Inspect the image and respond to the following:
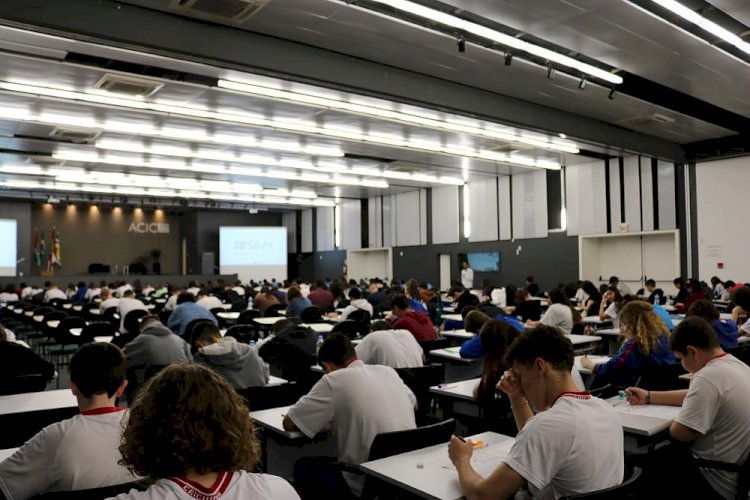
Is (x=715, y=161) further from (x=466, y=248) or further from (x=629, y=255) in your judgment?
(x=466, y=248)

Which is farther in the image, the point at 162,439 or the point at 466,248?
the point at 466,248

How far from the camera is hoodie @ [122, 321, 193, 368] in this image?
5.43 m

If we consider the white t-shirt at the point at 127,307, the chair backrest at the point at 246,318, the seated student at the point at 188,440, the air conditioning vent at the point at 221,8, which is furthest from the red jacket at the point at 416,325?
the seated student at the point at 188,440

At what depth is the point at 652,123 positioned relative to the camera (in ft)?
41.9

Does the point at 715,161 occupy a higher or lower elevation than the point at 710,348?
higher

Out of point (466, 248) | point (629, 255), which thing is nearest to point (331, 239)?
point (466, 248)

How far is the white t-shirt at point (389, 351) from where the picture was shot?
5.35 metres

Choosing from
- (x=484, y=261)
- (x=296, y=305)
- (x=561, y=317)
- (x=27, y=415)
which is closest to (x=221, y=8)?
(x=27, y=415)

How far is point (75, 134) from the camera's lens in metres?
12.5

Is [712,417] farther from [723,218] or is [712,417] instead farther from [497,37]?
[723,218]

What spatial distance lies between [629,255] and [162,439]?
663 inches

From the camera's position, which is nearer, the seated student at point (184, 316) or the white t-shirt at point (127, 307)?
the seated student at point (184, 316)

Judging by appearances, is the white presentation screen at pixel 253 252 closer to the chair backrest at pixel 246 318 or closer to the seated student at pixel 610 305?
the chair backrest at pixel 246 318

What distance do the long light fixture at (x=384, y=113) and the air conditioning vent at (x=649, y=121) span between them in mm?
1283
